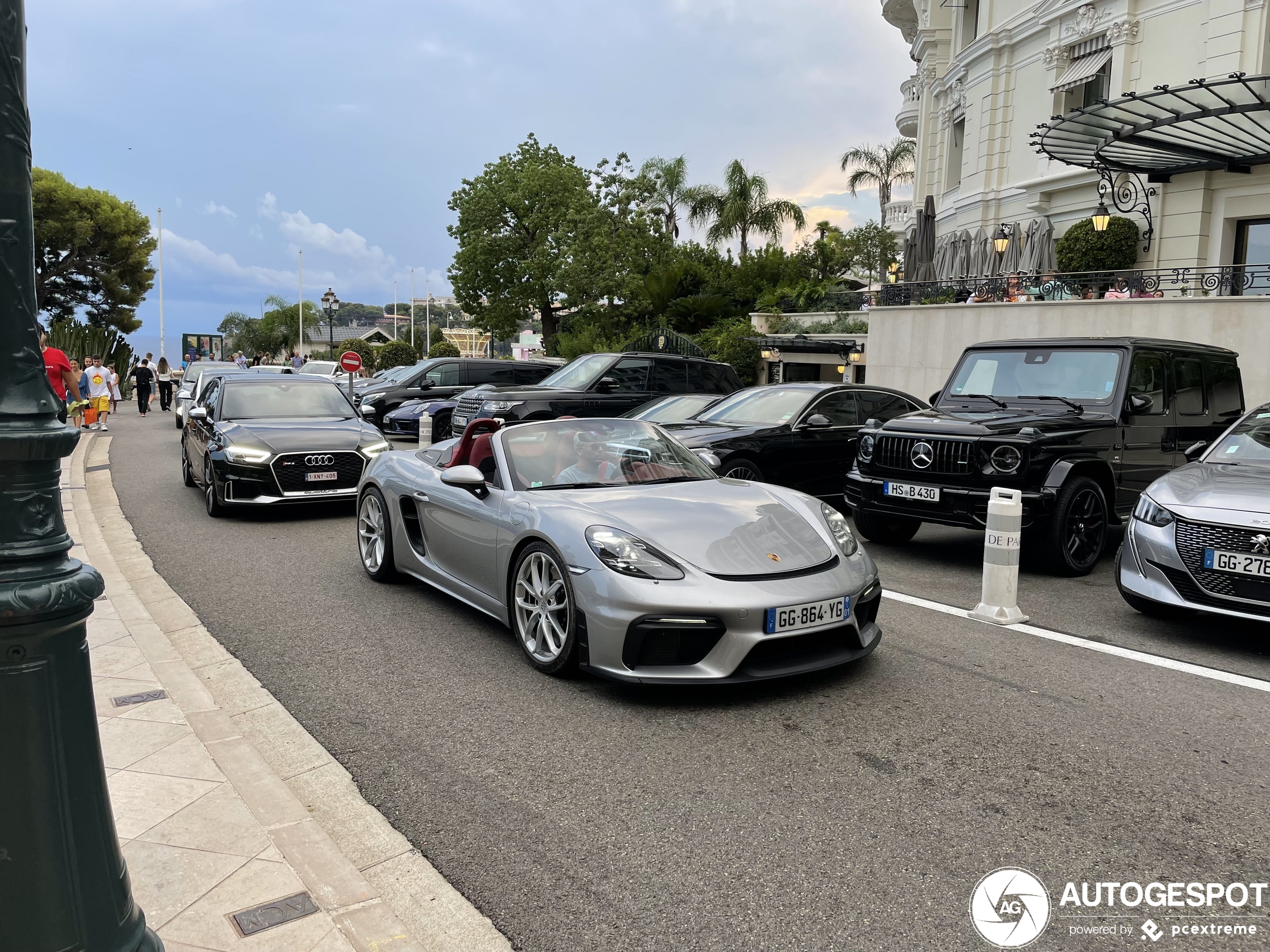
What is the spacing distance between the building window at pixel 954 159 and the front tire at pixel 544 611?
2897cm

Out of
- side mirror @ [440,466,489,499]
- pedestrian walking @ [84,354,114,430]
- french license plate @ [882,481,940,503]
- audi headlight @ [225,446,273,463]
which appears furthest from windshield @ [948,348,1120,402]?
pedestrian walking @ [84,354,114,430]

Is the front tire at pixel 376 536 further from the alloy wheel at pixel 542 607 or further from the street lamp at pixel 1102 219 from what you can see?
the street lamp at pixel 1102 219

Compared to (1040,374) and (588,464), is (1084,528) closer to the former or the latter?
(1040,374)

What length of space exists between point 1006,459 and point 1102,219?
15.2 metres

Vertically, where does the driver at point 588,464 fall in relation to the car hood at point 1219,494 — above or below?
above

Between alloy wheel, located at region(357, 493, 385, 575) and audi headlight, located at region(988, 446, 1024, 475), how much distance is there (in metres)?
4.86

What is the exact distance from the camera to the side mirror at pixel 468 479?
18.7ft

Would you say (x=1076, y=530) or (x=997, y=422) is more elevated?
(x=997, y=422)

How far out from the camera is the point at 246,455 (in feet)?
33.4

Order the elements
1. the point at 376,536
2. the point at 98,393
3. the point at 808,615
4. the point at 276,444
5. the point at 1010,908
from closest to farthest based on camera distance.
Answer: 1. the point at 1010,908
2. the point at 808,615
3. the point at 376,536
4. the point at 276,444
5. the point at 98,393

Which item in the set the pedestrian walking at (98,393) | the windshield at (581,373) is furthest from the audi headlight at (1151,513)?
the pedestrian walking at (98,393)

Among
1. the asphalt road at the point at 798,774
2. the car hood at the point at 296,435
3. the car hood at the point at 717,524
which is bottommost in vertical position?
the asphalt road at the point at 798,774

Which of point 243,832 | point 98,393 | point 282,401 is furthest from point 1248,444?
point 98,393

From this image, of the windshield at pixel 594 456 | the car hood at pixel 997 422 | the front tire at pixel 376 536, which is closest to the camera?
the windshield at pixel 594 456
